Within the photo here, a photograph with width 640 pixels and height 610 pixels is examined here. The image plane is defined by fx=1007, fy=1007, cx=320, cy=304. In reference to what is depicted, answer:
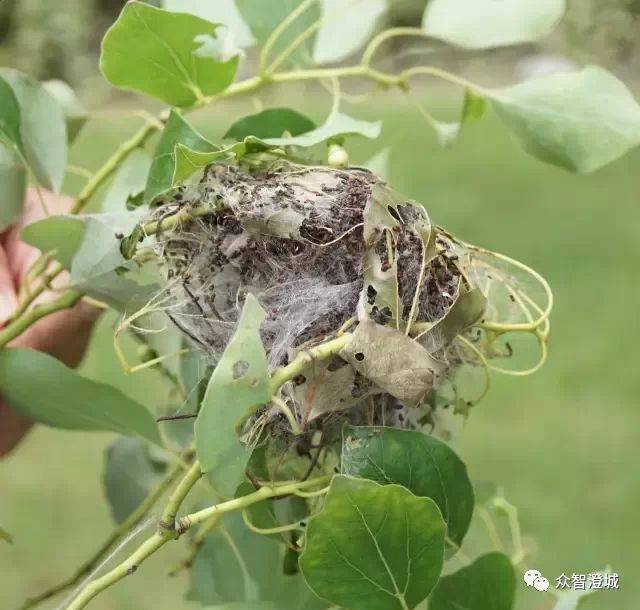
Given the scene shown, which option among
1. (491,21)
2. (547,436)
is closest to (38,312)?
(491,21)

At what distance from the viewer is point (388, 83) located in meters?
0.49

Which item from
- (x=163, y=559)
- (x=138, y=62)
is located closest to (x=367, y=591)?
(x=138, y=62)

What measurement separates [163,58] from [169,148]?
4 centimetres

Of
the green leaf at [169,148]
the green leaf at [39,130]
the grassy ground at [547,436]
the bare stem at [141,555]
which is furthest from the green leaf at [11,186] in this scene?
the grassy ground at [547,436]

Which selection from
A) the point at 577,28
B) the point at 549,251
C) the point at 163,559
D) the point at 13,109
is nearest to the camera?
the point at 13,109

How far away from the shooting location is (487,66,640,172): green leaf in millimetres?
432

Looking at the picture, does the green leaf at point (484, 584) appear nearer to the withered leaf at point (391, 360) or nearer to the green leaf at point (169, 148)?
the withered leaf at point (391, 360)

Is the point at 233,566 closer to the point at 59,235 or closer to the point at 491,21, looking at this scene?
the point at 59,235

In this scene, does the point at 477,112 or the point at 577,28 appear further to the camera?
the point at 577,28

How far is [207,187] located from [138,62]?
0.07 m

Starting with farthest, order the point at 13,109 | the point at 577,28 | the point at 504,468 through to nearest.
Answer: the point at 504,468 → the point at 577,28 → the point at 13,109

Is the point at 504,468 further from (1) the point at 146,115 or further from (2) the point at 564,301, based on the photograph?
(1) the point at 146,115

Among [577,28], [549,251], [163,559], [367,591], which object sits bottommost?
[549,251]

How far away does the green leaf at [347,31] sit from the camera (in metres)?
0.52
